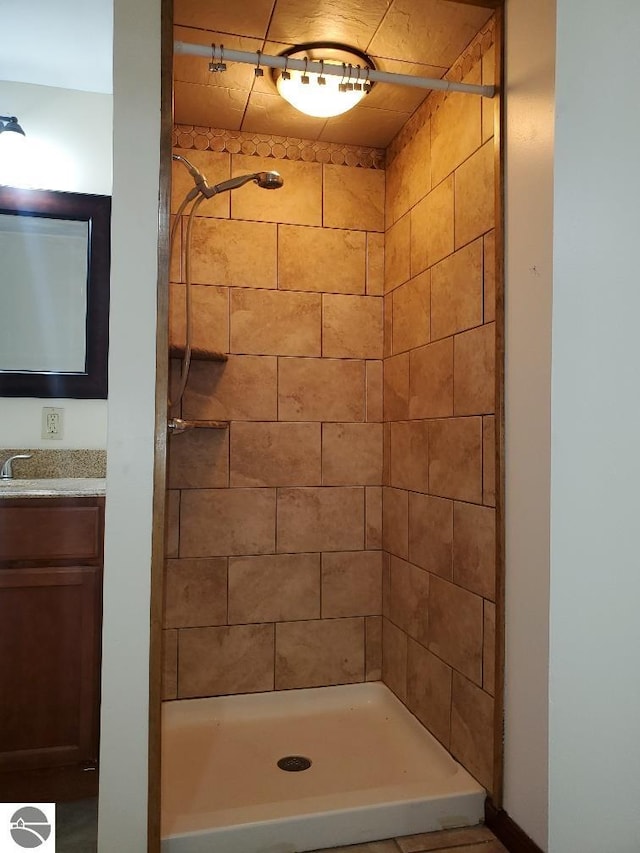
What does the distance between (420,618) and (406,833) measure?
0.65 m

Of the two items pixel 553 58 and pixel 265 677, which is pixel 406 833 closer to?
pixel 265 677

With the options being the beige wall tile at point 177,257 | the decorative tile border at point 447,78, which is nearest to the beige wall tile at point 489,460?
the decorative tile border at point 447,78

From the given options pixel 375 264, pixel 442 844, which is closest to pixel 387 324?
pixel 375 264

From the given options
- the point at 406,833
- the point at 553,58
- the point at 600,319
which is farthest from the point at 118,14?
the point at 406,833

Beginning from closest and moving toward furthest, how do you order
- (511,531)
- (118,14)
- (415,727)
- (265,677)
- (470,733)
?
(118,14)
(511,531)
(470,733)
(415,727)
(265,677)

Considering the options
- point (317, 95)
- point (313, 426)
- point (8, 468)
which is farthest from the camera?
point (313, 426)

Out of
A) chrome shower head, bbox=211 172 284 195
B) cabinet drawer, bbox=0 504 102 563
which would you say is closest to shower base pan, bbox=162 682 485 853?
cabinet drawer, bbox=0 504 102 563

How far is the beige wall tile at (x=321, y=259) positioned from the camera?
2.33 m

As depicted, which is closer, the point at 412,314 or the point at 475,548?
the point at 475,548

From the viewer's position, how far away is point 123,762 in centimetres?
132

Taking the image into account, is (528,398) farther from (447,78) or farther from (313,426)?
(447,78)

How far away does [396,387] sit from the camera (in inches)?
90.7

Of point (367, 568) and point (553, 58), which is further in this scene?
point (367, 568)

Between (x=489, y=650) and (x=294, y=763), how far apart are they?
0.76 m
